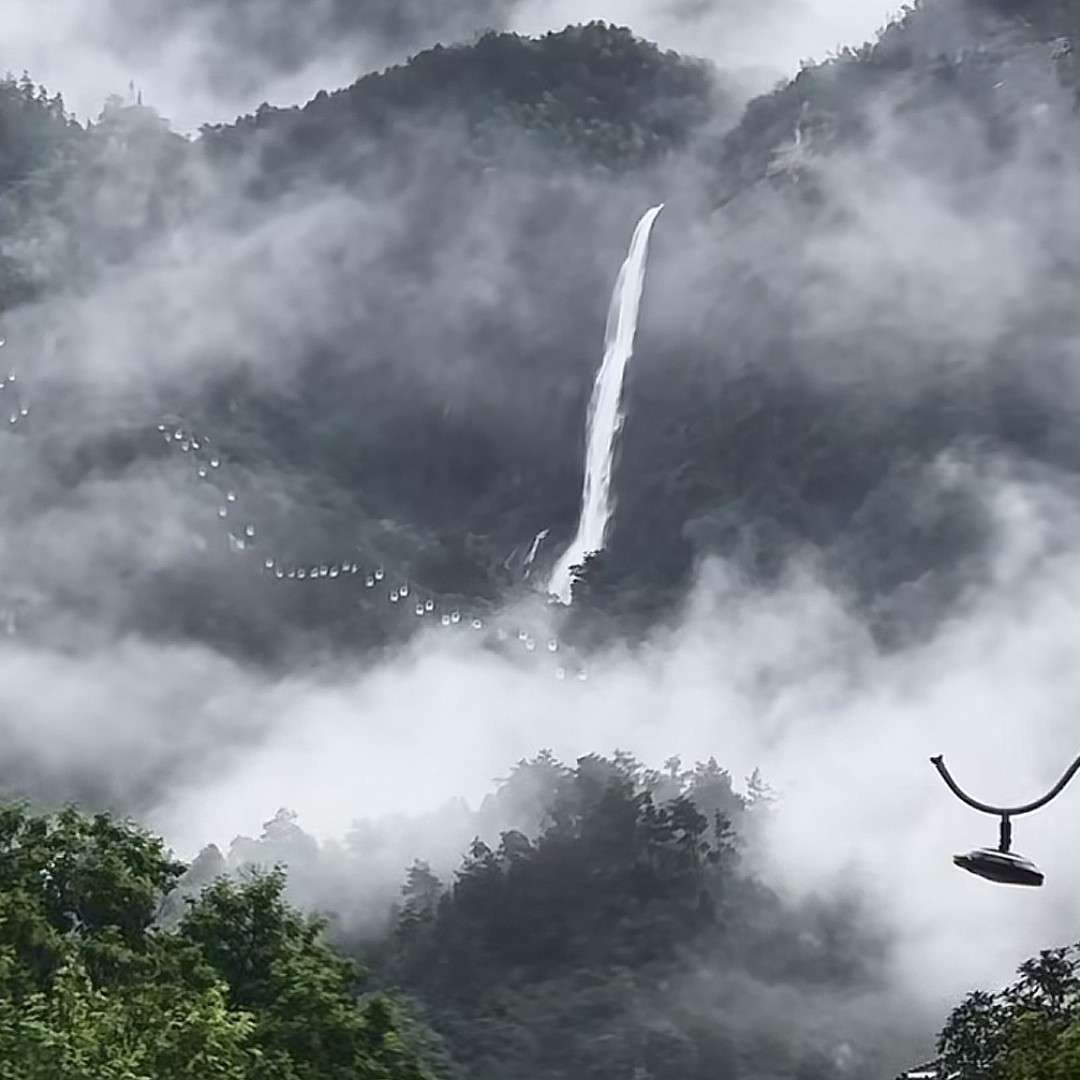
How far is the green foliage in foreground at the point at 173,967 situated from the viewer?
3041cm

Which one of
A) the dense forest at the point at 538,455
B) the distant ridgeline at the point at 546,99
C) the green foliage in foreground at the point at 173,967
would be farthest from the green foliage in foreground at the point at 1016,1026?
the distant ridgeline at the point at 546,99

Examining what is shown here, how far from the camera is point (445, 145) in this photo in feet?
549

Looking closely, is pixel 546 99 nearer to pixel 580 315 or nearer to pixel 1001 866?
pixel 580 315

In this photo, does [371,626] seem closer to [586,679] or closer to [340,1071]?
[586,679]

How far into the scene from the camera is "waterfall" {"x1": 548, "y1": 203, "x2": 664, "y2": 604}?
130375 mm

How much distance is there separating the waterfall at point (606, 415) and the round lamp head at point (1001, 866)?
112067 millimetres

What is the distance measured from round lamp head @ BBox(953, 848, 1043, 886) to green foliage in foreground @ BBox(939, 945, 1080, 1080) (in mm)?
15326

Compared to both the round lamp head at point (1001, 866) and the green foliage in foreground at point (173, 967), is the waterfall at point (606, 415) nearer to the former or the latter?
the green foliage in foreground at point (173, 967)

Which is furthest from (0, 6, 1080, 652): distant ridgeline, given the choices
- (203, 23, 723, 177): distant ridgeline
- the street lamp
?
the street lamp

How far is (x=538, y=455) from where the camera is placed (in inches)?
5463

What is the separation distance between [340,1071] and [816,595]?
8981 cm

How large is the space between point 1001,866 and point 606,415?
12045 centimetres

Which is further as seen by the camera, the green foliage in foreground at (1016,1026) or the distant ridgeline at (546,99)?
the distant ridgeline at (546,99)

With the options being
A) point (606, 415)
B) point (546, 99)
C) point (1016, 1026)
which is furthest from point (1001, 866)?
point (546, 99)
